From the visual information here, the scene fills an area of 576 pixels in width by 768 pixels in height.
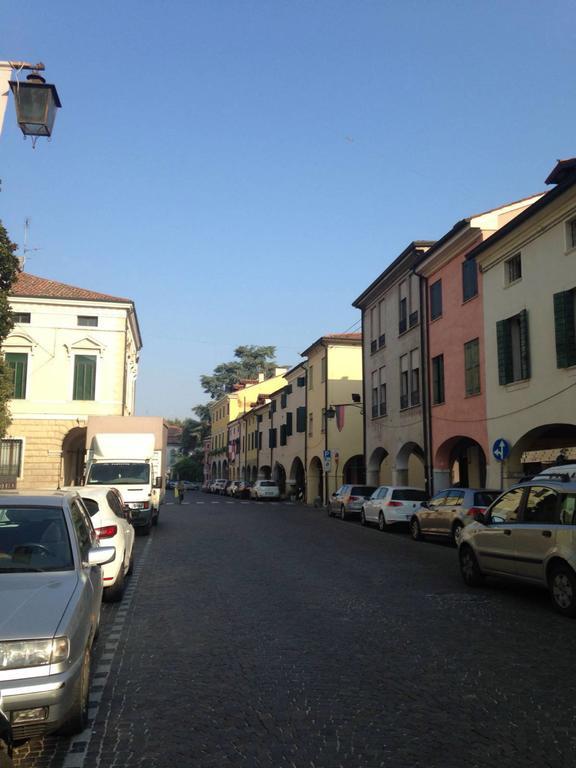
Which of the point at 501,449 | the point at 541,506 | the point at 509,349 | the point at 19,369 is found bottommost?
the point at 541,506

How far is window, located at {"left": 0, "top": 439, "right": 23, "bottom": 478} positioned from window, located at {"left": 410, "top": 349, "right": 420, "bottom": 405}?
20766 millimetres

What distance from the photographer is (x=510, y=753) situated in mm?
4160

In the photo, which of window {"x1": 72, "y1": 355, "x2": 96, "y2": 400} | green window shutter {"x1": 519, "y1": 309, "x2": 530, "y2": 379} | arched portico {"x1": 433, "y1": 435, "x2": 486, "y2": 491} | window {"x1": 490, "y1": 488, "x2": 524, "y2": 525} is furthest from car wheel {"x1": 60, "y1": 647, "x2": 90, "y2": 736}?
window {"x1": 72, "y1": 355, "x2": 96, "y2": 400}

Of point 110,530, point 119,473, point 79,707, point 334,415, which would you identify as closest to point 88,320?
point 334,415

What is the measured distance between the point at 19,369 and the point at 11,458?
15.9ft

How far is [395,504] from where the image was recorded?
22281 millimetres

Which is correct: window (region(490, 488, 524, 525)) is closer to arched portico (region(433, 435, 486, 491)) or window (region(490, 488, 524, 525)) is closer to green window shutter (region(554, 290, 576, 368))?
green window shutter (region(554, 290, 576, 368))

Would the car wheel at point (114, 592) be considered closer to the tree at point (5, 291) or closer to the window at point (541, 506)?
the window at point (541, 506)

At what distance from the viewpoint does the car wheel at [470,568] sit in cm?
1048

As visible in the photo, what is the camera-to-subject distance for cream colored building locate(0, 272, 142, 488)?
35812 mm

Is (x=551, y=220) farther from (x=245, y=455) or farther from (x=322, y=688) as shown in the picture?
(x=245, y=455)

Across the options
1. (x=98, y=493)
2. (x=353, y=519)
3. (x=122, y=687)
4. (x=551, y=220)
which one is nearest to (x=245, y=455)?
(x=353, y=519)

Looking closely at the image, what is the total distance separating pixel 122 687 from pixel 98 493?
483cm

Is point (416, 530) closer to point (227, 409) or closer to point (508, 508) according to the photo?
point (508, 508)
